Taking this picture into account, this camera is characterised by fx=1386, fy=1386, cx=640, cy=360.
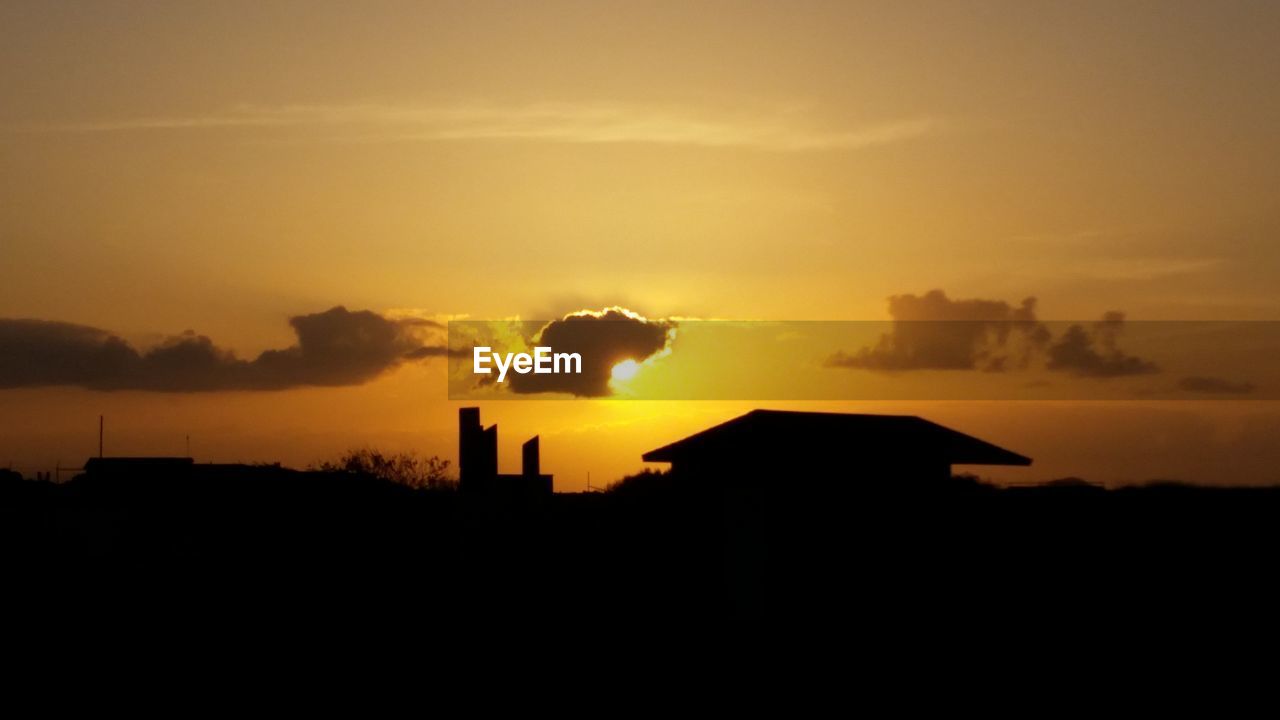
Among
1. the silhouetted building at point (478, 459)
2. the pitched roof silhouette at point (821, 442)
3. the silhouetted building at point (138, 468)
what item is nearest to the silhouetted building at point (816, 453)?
the pitched roof silhouette at point (821, 442)

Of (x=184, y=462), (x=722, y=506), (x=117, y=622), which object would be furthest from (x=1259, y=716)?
(x=184, y=462)

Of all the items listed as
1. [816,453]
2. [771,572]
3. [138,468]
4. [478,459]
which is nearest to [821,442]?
[816,453]

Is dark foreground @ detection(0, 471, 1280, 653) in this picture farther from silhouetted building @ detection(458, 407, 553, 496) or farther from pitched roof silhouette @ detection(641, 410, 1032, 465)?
silhouetted building @ detection(458, 407, 553, 496)

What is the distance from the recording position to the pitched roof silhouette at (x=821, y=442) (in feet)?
88.0

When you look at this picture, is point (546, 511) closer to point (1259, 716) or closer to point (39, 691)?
point (39, 691)

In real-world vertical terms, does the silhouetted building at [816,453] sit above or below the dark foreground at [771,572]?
above

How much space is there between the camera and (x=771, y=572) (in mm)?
24078

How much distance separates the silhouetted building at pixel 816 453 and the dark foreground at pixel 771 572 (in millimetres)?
523

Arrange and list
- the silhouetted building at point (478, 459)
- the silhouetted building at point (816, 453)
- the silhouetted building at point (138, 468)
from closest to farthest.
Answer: the silhouetted building at point (816, 453), the silhouetted building at point (478, 459), the silhouetted building at point (138, 468)

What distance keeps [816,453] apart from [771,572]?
10.5ft

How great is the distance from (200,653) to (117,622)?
319 centimetres

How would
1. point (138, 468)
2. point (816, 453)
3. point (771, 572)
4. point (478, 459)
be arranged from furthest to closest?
1. point (138, 468)
2. point (478, 459)
3. point (816, 453)
4. point (771, 572)

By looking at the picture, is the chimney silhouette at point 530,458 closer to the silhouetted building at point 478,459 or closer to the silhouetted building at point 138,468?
the silhouetted building at point 478,459

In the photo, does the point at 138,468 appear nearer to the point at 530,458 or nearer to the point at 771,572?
the point at 530,458
